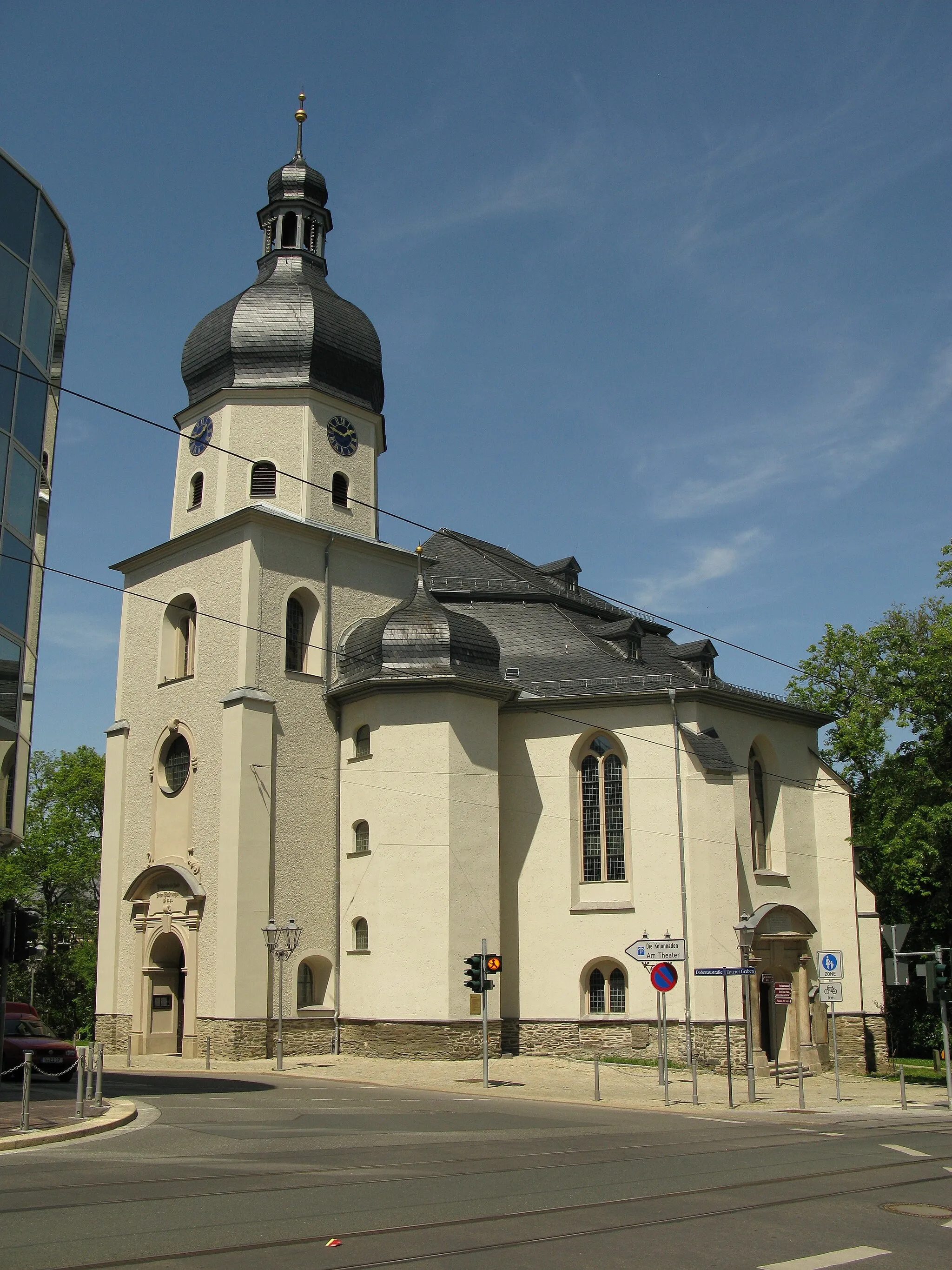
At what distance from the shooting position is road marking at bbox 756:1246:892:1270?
723cm

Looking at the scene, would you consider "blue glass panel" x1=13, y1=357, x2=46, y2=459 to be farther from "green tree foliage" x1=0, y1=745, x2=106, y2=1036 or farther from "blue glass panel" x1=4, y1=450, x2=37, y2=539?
"green tree foliage" x1=0, y1=745, x2=106, y2=1036

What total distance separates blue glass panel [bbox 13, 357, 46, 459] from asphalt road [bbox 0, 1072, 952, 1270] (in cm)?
883

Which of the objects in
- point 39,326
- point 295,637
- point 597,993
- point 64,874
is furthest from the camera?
point 64,874

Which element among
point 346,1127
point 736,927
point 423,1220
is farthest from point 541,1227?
point 736,927

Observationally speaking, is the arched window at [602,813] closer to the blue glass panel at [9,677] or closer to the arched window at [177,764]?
the arched window at [177,764]

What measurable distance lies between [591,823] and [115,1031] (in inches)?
484

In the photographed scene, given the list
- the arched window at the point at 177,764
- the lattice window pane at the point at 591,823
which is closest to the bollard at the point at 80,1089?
the arched window at the point at 177,764

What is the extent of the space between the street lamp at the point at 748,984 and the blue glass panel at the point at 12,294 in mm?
14450

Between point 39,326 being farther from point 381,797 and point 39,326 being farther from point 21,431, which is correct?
point 381,797

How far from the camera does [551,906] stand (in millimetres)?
29844

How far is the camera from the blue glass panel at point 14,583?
53.8 feet

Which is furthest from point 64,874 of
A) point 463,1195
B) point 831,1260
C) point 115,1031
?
point 831,1260

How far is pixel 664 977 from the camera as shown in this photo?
66.7 feet

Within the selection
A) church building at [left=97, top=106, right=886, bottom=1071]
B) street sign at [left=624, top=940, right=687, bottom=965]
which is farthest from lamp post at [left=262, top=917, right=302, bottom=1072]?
street sign at [left=624, top=940, right=687, bottom=965]
